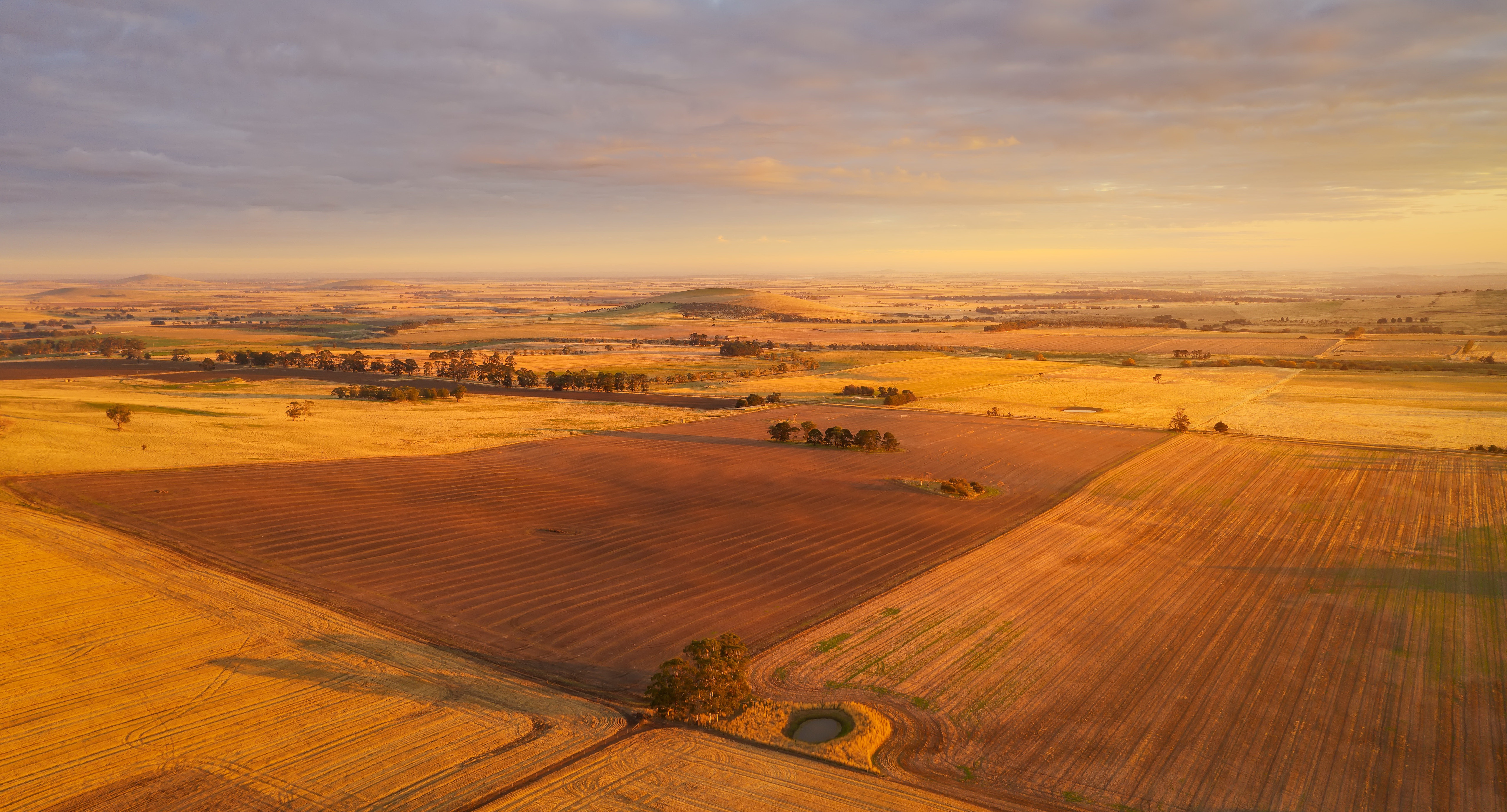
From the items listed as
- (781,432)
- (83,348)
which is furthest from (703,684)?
(83,348)

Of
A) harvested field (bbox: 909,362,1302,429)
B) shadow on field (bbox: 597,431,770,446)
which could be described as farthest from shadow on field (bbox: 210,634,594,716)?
harvested field (bbox: 909,362,1302,429)

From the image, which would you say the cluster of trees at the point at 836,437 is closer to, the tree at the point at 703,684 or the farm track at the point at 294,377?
the farm track at the point at 294,377

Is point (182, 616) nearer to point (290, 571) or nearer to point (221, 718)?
point (290, 571)

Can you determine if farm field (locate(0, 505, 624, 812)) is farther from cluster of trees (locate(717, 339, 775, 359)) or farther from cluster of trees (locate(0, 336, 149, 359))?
cluster of trees (locate(0, 336, 149, 359))

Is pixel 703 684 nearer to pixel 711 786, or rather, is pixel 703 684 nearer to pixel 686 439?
pixel 711 786

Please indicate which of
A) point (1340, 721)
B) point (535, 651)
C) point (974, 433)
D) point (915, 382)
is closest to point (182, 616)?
point (535, 651)
